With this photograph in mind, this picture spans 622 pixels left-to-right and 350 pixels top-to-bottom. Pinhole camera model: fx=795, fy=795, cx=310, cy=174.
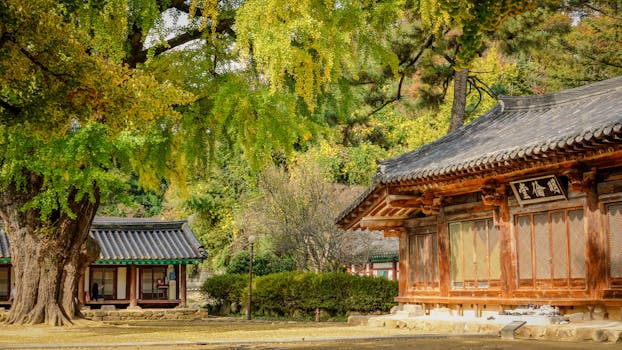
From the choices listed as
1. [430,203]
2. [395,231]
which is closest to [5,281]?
[395,231]

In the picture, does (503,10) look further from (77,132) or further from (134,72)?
(77,132)

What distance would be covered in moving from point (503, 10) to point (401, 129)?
131 ft

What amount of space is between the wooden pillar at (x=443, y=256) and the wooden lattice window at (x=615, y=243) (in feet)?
15.6

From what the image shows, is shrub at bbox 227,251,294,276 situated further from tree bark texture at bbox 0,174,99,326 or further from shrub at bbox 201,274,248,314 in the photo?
tree bark texture at bbox 0,174,99,326

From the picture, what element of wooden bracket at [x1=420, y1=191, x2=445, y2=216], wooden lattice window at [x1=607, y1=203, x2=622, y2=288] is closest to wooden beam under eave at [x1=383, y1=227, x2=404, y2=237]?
wooden bracket at [x1=420, y1=191, x2=445, y2=216]

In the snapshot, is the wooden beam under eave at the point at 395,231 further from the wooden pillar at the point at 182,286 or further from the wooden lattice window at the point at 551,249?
the wooden pillar at the point at 182,286

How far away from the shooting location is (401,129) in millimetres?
47906

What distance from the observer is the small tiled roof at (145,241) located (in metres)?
36.1

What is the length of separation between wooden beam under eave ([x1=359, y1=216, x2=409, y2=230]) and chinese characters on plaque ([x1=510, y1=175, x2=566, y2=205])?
4495 mm

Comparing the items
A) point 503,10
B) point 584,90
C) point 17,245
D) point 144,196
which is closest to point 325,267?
point 17,245

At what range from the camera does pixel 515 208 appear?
54.3ft

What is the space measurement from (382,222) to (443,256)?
210 centimetres

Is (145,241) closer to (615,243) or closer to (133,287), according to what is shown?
(133,287)

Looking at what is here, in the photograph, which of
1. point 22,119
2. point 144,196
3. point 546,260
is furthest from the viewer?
point 144,196
